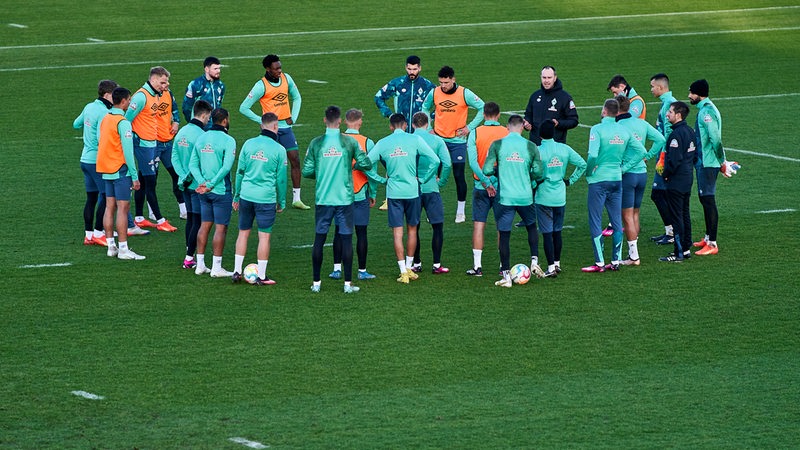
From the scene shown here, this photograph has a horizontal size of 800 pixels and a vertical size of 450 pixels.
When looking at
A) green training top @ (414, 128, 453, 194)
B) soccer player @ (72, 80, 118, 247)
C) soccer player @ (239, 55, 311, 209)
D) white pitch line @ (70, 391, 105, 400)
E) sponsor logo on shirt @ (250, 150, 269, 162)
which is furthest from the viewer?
soccer player @ (239, 55, 311, 209)

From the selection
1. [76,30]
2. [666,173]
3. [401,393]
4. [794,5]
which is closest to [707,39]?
[794,5]

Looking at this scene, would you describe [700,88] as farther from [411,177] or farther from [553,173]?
[411,177]

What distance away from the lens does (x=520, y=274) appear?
15562 millimetres

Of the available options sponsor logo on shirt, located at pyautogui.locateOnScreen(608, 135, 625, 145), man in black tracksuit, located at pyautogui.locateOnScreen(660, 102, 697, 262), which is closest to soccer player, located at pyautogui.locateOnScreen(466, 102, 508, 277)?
sponsor logo on shirt, located at pyautogui.locateOnScreen(608, 135, 625, 145)

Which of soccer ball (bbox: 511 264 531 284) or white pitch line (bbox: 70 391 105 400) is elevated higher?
soccer ball (bbox: 511 264 531 284)

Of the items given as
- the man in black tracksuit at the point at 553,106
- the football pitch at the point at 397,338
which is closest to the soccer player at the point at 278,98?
the football pitch at the point at 397,338

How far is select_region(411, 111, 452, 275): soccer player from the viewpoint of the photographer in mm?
15898

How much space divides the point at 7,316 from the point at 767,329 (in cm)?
842

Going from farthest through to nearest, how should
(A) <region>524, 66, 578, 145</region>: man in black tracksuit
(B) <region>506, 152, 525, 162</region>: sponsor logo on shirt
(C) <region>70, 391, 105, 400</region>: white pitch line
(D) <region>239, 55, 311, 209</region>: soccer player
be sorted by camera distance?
(D) <region>239, 55, 311, 209</region>: soccer player → (A) <region>524, 66, 578, 145</region>: man in black tracksuit → (B) <region>506, 152, 525, 162</region>: sponsor logo on shirt → (C) <region>70, 391, 105, 400</region>: white pitch line

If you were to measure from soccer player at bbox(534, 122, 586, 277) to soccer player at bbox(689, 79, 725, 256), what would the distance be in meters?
2.14

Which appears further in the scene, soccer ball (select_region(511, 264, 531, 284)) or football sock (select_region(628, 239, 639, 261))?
football sock (select_region(628, 239, 639, 261))

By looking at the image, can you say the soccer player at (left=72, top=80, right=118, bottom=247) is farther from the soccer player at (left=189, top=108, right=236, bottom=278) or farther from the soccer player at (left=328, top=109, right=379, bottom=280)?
the soccer player at (left=328, top=109, right=379, bottom=280)

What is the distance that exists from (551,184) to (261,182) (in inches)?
140

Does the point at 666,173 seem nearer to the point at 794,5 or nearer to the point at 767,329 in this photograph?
the point at 767,329
